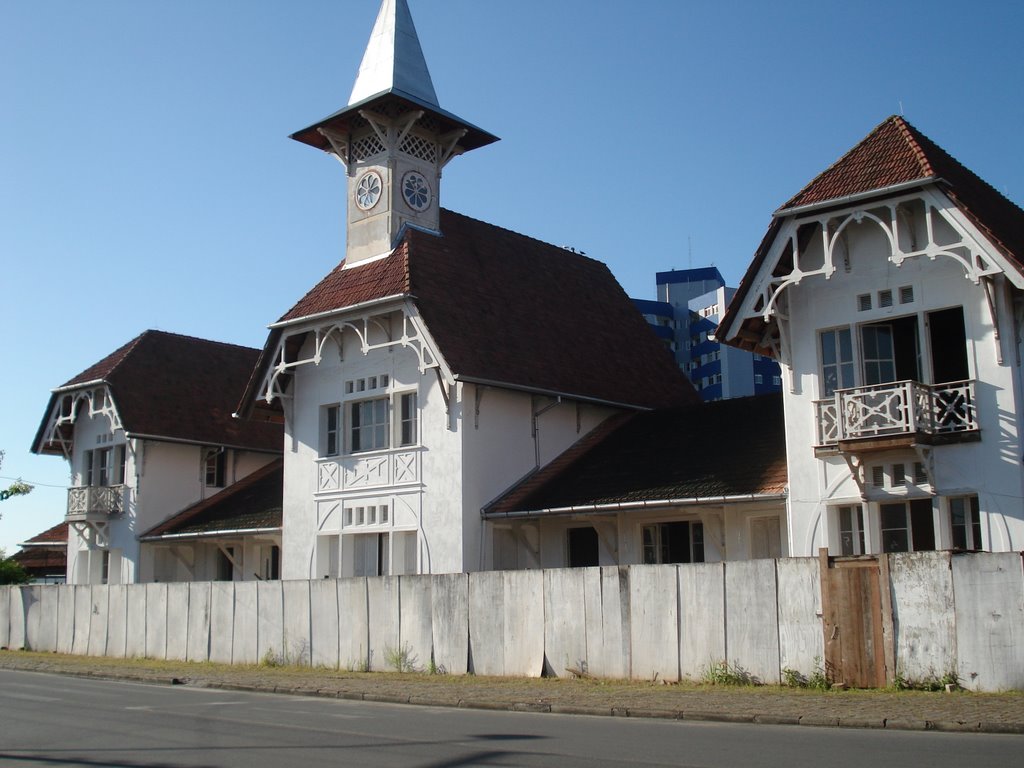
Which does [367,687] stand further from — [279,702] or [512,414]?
[512,414]

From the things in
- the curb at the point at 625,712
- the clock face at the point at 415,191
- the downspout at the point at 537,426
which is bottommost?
the curb at the point at 625,712

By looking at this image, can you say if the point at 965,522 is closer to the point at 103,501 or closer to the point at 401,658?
the point at 401,658

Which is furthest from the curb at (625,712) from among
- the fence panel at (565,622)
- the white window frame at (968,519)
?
the white window frame at (968,519)

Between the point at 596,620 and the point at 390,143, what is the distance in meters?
15.6

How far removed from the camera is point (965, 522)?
1950cm

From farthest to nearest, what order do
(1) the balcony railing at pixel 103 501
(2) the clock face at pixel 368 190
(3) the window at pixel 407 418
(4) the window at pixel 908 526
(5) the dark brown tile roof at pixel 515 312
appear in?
(1) the balcony railing at pixel 103 501 → (2) the clock face at pixel 368 190 → (3) the window at pixel 407 418 → (5) the dark brown tile roof at pixel 515 312 → (4) the window at pixel 908 526

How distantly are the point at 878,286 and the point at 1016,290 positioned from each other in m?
2.43

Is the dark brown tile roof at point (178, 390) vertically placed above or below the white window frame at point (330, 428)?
above

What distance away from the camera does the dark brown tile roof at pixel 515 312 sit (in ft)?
91.1

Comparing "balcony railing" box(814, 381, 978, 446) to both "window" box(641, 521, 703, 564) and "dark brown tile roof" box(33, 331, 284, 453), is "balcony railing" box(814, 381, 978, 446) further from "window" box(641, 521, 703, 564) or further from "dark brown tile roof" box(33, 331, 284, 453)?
"dark brown tile roof" box(33, 331, 284, 453)

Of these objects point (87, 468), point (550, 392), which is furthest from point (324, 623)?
point (87, 468)

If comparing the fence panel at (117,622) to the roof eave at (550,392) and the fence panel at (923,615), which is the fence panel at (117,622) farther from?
Answer: the fence panel at (923,615)

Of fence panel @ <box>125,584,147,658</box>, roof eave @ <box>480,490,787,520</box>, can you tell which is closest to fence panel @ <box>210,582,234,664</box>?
fence panel @ <box>125,584,147,658</box>

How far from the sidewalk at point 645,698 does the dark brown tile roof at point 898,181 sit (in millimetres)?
7582
